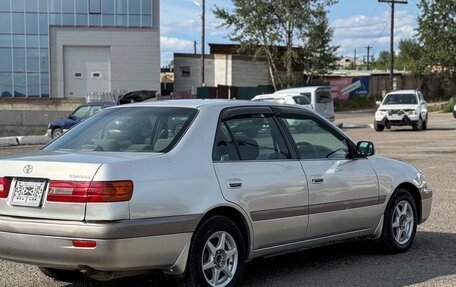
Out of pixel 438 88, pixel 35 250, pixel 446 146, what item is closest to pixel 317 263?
pixel 35 250

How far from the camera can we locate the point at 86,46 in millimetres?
57219

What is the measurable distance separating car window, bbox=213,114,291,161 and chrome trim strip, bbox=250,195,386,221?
19.1 inches

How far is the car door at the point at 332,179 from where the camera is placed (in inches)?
245

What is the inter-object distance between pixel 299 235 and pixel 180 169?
1.48 meters

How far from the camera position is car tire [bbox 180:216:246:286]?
5.23m

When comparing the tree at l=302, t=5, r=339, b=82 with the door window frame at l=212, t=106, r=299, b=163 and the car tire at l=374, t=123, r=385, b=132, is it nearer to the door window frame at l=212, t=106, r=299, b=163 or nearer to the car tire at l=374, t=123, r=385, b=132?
the car tire at l=374, t=123, r=385, b=132

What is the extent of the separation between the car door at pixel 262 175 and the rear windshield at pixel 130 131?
39 centimetres

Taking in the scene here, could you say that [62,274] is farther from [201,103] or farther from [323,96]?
[323,96]

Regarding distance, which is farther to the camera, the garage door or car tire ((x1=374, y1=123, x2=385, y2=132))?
the garage door

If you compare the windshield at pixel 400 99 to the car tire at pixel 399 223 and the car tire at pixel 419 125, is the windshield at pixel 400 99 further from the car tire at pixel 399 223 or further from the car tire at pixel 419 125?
the car tire at pixel 399 223

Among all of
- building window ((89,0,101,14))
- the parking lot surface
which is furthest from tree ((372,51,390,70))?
the parking lot surface

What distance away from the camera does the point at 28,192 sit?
511 centimetres

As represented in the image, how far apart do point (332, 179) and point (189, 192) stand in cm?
175

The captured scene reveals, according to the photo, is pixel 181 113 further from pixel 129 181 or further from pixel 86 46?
pixel 86 46
